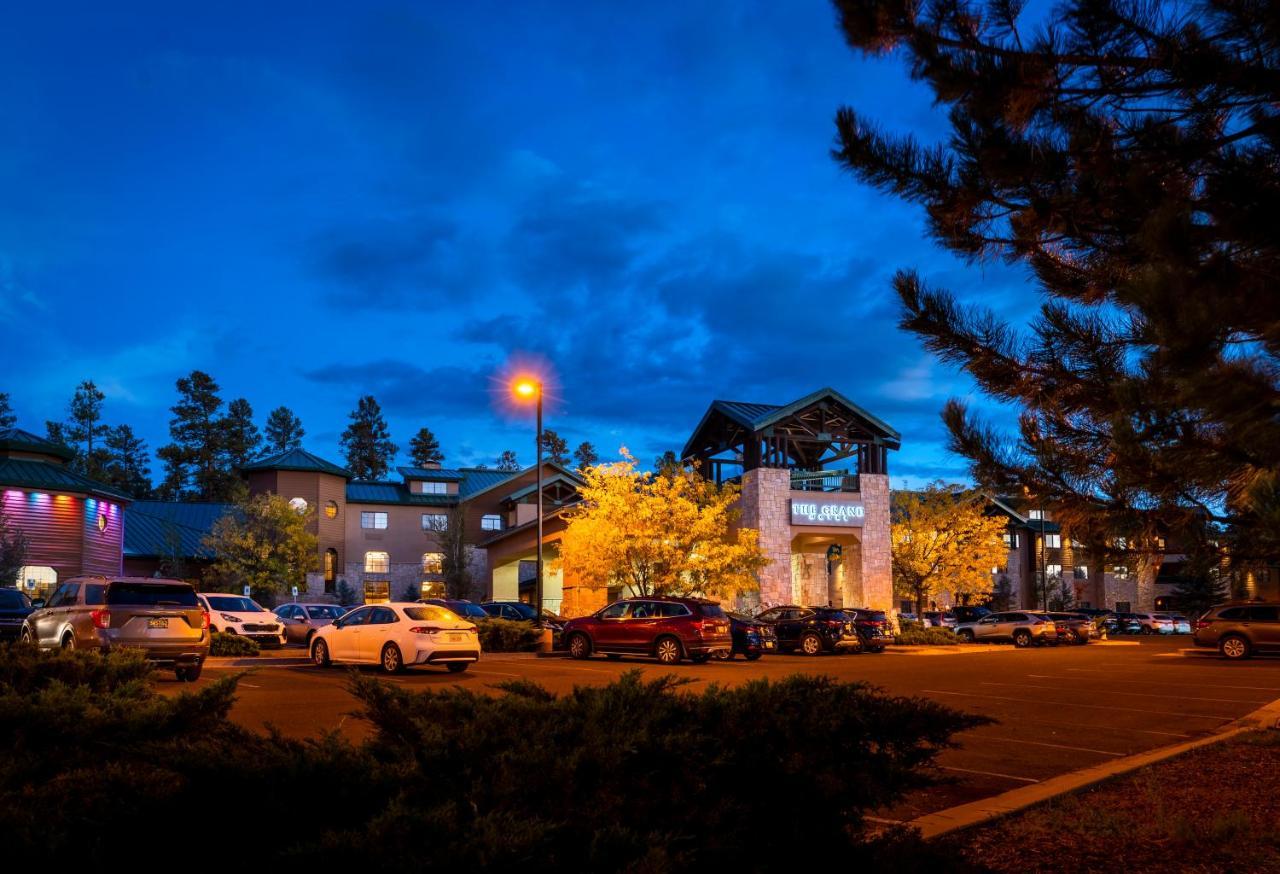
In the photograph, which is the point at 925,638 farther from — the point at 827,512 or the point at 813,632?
the point at 813,632

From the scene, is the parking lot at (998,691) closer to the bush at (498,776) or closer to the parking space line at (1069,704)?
the parking space line at (1069,704)

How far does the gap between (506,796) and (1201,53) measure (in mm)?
5835

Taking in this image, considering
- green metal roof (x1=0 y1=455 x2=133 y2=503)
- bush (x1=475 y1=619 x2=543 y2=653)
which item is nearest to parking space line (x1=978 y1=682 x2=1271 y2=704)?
bush (x1=475 y1=619 x2=543 y2=653)

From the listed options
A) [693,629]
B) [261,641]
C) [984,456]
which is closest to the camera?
[984,456]

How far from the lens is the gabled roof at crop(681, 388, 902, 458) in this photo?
150ft

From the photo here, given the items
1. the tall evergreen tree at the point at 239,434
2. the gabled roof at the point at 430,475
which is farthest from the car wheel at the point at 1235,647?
the tall evergreen tree at the point at 239,434

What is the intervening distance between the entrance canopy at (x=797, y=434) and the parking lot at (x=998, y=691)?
1540 centimetres

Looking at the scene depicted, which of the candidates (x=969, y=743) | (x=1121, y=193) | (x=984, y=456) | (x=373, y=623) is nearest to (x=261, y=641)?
(x=373, y=623)

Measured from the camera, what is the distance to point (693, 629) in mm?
25781

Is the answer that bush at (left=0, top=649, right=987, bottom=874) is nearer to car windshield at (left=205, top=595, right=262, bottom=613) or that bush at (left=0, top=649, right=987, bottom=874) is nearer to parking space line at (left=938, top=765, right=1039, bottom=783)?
parking space line at (left=938, top=765, right=1039, bottom=783)

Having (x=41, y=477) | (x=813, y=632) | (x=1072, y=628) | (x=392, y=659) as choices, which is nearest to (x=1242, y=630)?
(x=1072, y=628)

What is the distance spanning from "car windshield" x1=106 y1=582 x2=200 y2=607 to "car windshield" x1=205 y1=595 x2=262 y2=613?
11.2m

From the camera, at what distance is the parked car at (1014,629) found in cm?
4125

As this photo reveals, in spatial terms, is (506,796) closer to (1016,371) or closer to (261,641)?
(1016,371)
